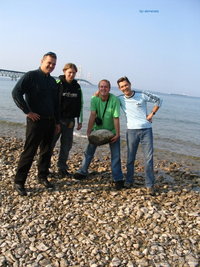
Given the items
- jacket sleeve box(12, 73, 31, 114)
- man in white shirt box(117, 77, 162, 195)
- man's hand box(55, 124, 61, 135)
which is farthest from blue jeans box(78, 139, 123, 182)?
jacket sleeve box(12, 73, 31, 114)

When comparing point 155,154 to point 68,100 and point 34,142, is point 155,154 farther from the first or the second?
point 34,142

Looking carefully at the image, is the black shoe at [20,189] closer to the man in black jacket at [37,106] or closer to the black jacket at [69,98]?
the man in black jacket at [37,106]

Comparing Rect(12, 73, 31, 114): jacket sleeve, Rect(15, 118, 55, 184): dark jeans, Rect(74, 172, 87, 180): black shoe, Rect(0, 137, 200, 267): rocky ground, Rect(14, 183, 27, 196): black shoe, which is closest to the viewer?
Rect(0, 137, 200, 267): rocky ground

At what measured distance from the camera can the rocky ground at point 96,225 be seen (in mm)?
3926

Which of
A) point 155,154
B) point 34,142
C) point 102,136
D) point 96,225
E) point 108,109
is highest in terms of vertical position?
point 108,109

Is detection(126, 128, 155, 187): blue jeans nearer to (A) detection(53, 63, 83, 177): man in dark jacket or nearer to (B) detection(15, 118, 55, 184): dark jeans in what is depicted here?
(A) detection(53, 63, 83, 177): man in dark jacket

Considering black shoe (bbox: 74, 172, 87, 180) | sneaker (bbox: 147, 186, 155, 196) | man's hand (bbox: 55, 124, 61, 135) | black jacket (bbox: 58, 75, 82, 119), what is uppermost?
black jacket (bbox: 58, 75, 82, 119)

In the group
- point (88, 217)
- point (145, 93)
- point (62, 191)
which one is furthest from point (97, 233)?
point (145, 93)

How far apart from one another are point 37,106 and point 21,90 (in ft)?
1.63

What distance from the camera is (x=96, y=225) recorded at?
15.7ft

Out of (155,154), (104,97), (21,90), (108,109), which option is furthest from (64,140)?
(155,154)

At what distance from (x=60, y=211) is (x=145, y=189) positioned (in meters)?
2.40

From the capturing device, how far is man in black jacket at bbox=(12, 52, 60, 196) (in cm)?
514

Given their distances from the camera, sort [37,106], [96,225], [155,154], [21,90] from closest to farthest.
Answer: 1. [96,225]
2. [21,90]
3. [37,106]
4. [155,154]
